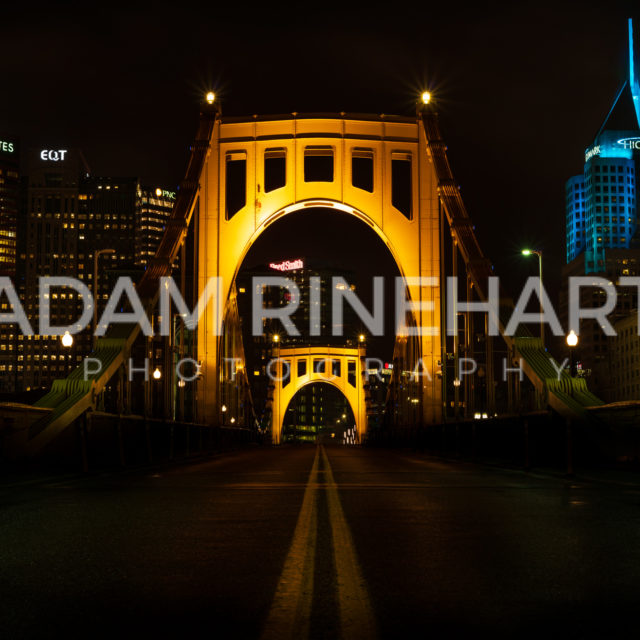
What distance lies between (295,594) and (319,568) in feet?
2.83

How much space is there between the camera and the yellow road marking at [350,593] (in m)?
4.11

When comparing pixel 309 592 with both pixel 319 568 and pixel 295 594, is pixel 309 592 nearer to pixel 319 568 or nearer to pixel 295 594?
pixel 295 594

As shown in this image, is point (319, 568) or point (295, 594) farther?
point (319, 568)

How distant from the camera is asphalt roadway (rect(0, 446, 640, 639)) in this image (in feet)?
13.9

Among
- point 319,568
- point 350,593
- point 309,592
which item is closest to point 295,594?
point 309,592

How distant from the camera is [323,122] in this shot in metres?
55.8

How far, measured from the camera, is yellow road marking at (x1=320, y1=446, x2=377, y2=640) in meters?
4.11

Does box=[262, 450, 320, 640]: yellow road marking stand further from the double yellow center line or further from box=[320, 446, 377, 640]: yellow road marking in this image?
box=[320, 446, 377, 640]: yellow road marking

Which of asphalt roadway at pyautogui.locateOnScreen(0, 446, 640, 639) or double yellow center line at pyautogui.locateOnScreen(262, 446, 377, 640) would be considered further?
asphalt roadway at pyautogui.locateOnScreen(0, 446, 640, 639)

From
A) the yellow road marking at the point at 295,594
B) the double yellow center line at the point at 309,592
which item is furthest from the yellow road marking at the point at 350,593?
the yellow road marking at the point at 295,594

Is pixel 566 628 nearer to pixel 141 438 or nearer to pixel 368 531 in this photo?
pixel 368 531

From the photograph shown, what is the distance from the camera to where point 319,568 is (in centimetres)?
573

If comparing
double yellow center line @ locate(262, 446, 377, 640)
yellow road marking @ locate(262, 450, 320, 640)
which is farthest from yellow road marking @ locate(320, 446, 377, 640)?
yellow road marking @ locate(262, 450, 320, 640)

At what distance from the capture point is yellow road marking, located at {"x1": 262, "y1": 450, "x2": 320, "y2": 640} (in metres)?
4.10
